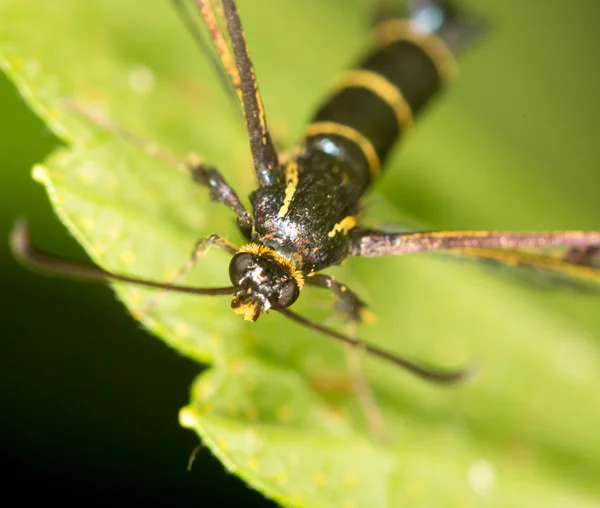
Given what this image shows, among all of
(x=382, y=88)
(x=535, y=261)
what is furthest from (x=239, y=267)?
(x=382, y=88)

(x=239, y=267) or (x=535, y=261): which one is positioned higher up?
(x=535, y=261)

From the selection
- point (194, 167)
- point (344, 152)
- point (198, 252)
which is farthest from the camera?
point (344, 152)

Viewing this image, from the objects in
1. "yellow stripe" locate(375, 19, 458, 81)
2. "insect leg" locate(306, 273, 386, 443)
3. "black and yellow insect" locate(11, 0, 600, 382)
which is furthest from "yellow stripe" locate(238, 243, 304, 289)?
"yellow stripe" locate(375, 19, 458, 81)

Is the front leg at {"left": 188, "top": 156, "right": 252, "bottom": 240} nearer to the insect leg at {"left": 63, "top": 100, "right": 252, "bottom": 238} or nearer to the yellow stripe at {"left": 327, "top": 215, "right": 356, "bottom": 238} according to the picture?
the insect leg at {"left": 63, "top": 100, "right": 252, "bottom": 238}

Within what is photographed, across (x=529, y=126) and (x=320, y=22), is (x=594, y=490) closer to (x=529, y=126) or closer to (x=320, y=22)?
(x=529, y=126)

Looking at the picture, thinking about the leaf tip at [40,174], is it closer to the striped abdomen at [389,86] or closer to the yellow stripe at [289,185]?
the yellow stripe at [289,185]

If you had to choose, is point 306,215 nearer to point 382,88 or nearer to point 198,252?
point 198,252
